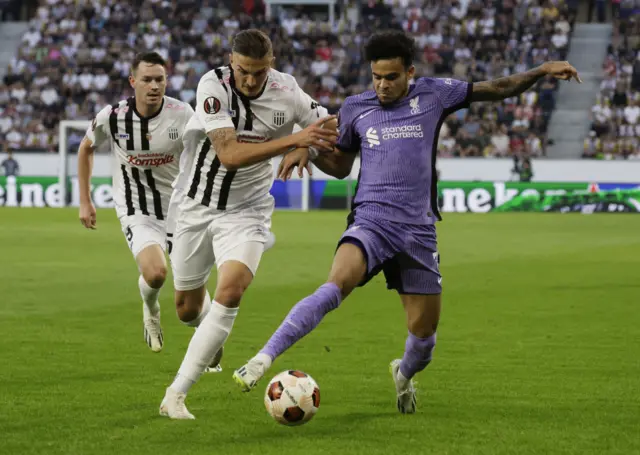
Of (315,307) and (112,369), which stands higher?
(315,307)

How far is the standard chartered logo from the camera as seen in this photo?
21.3 feet

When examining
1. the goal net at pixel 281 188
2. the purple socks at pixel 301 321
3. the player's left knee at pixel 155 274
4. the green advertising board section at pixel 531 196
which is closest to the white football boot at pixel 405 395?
the purple socks at pixel 301 321

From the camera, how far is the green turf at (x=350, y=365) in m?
5.87

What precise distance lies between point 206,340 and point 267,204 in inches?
44.5

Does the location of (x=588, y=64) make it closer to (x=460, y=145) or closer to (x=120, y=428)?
(x=460, y=145)

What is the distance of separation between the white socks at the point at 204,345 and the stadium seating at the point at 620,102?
27.6m

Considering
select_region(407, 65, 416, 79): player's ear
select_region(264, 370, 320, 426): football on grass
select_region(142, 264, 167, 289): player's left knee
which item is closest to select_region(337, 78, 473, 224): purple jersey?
select_region(407, 65, 416, 79): player's ear

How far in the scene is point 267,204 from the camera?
732 cm

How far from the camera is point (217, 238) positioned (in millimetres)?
7125

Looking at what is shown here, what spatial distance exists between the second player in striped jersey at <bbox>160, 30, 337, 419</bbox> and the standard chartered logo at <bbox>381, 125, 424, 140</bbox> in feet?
0.93

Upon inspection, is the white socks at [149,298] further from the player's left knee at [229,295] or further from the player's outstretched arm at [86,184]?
the player's left knee at [229,295]

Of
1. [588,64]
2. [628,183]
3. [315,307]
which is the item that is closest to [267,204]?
[315,307]

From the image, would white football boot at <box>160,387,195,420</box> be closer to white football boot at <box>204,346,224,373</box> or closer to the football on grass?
the football on grass

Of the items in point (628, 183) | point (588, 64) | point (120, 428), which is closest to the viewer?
point (120, 428)
